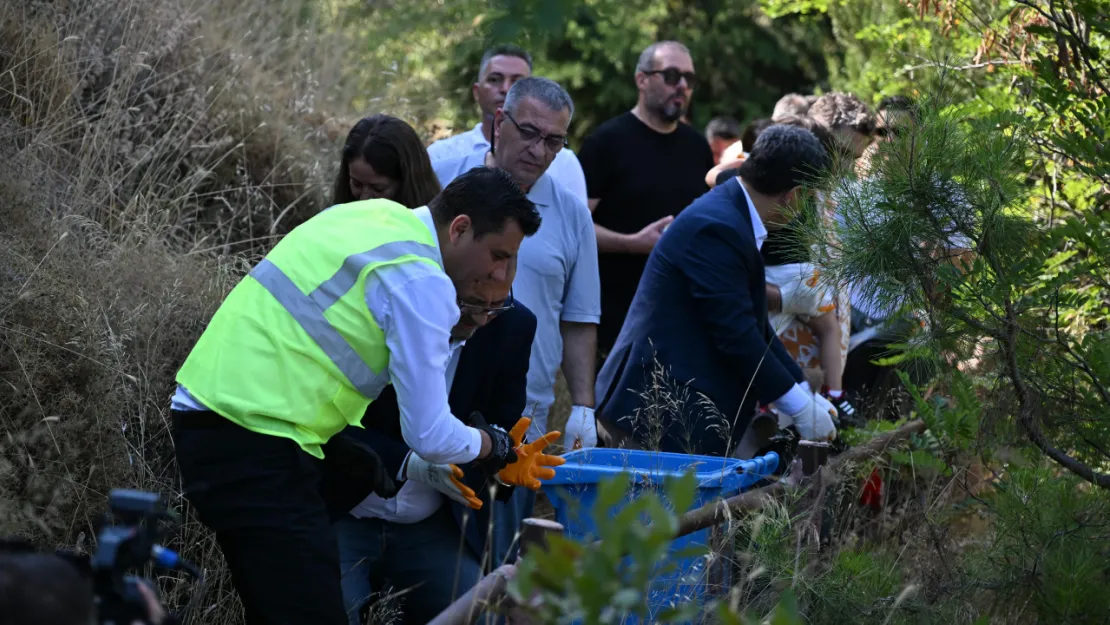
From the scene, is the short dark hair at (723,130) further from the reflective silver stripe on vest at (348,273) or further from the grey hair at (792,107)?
the reflective silver stripe on vest at (348,273)

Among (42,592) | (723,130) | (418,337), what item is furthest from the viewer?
(723,130)

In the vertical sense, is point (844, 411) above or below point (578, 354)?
below

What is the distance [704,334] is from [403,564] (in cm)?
133

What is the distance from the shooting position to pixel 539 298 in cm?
413

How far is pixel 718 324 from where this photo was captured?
3908mm

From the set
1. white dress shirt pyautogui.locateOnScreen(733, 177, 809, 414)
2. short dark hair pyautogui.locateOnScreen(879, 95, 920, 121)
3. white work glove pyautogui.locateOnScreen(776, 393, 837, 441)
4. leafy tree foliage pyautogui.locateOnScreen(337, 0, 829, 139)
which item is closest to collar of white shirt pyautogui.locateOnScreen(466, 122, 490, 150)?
white dress shirt pyautogui.locateOnScreen(733, 177, 809, 414)

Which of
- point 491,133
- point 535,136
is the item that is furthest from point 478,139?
point 535,136

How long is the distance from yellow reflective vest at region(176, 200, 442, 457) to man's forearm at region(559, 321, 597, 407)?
1.69 m

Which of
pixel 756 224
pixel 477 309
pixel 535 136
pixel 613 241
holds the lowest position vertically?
pixel 613 241

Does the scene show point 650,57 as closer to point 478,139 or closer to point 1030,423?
point 478,139

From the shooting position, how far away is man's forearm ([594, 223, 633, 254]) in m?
5.25

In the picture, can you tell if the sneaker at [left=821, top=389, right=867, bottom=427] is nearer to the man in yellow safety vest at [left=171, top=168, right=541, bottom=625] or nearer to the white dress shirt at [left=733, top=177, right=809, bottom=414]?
the white dress shirt at [left=733, top=177, right=809, bottom=414]

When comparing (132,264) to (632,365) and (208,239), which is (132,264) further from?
(632,365)

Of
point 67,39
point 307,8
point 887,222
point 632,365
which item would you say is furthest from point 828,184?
point 307,8
